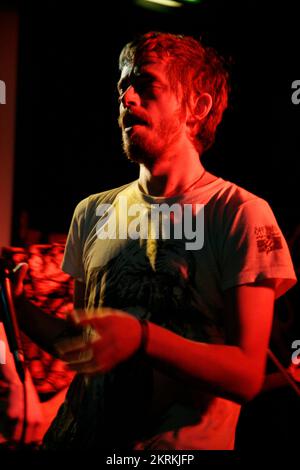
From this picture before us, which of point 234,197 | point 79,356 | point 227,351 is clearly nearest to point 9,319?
point 79,356

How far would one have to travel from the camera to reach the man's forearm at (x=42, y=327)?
4.95 feet

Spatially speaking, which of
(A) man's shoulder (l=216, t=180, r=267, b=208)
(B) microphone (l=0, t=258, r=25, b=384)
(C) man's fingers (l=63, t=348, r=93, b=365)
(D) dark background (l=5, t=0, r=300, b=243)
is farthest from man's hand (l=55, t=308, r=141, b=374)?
(D) dark background (l=5, t=0, r=300, b=243)

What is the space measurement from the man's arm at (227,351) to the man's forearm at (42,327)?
11.4 inches

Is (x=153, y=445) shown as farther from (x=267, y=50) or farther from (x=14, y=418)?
(x=267, y=50)

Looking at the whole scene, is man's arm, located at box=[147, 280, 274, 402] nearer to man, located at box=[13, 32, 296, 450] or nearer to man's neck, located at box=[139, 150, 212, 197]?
man, located at box=[13, 32, 296, 450]

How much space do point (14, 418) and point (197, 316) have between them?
61cm

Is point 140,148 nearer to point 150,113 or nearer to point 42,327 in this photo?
point 150,113

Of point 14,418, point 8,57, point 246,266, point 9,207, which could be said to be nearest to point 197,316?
point 246,266

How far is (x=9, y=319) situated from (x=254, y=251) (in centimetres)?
56

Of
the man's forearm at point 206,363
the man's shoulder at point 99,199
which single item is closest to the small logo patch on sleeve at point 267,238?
the man's forearm at point 206,363

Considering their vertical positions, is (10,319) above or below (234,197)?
below

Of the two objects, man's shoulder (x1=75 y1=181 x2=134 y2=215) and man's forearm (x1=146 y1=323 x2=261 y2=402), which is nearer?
man's forearm (x1=146 y1=323 x2=261 y2=402)

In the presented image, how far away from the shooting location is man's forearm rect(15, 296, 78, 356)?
1.51 m

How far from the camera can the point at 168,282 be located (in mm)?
1421
